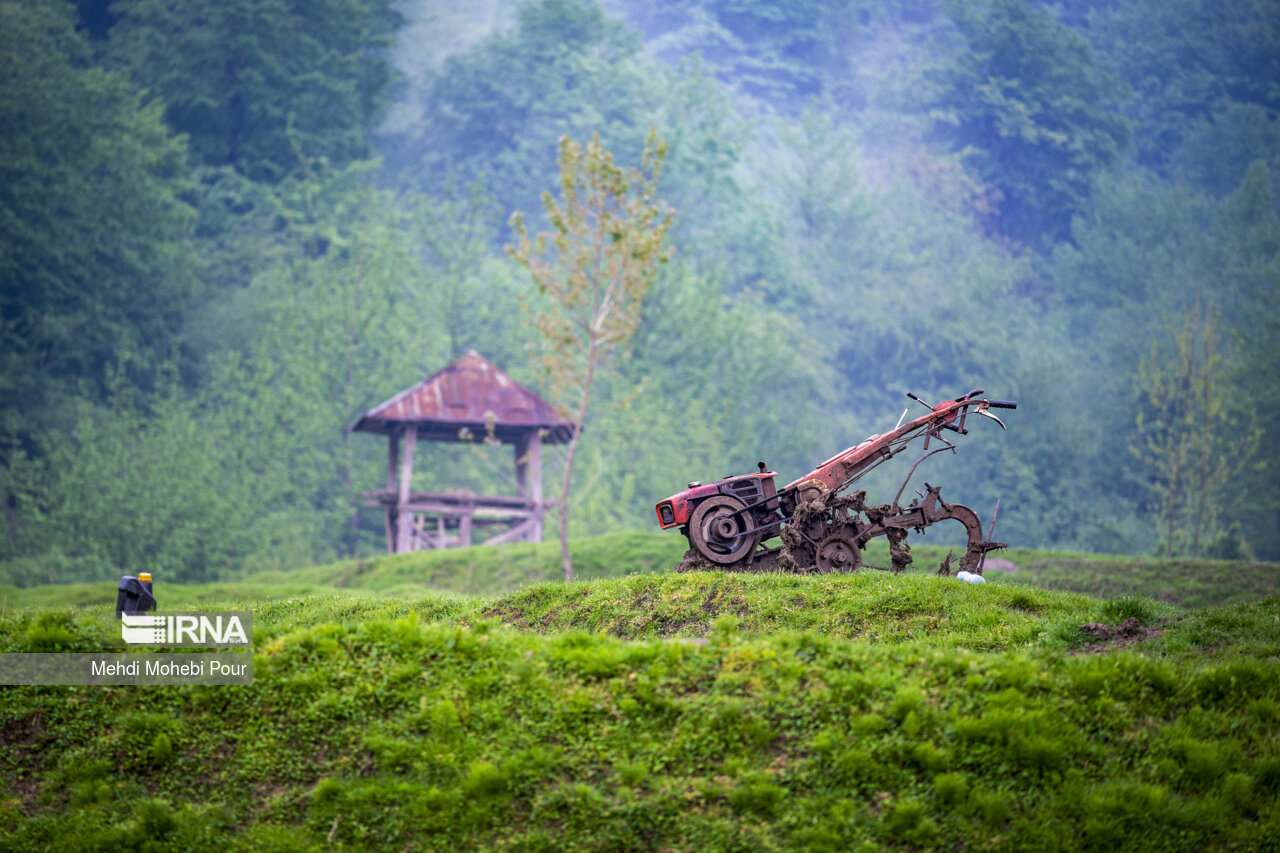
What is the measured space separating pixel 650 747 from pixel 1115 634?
19.4ft

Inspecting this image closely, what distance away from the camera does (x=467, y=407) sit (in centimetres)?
3412

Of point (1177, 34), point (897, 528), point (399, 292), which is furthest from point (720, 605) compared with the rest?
point (1177, 34)

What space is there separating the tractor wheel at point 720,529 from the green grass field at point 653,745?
12.9 feet

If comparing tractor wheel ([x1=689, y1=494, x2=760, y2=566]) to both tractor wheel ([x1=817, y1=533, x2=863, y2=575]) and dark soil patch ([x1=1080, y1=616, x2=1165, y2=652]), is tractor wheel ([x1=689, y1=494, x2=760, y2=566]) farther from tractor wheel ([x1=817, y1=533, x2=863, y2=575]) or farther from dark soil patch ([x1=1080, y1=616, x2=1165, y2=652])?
dark soil patch ([x1=1080, y1=616, x2=1165, y2=652])

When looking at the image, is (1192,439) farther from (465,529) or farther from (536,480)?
(465,529)

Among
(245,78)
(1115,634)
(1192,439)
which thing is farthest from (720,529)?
(245,78)

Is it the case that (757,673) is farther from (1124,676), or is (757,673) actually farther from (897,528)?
(897,528)

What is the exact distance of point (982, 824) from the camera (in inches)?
378

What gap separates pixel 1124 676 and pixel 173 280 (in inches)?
1991

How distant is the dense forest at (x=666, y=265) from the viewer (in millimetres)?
46312

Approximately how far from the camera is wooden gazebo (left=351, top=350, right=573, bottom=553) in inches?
1334

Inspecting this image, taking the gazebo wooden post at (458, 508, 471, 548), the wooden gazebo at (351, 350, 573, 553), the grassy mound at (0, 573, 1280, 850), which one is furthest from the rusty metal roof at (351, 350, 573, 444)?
the grassy mound at (0, 573, 1280, 850)

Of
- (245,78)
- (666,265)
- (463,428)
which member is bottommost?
(463,428)

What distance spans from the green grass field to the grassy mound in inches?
0.8
